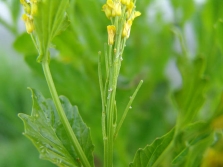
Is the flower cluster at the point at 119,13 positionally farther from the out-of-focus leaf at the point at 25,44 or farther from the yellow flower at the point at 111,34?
the out-of-focus leaf at the point at 25,44

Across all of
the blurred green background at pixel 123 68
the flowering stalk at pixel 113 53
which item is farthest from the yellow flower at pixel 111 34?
the blurred green background at pixel 123 68

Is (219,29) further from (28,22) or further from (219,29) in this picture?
(28,22)

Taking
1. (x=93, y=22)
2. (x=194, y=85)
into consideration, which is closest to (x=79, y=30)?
(x=93, y=22)

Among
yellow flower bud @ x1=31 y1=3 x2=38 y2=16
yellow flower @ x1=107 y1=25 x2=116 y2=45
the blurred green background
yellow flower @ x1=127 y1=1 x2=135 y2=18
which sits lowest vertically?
yellow flower bud @ x1=31 y1=3 x2=38 y2=16

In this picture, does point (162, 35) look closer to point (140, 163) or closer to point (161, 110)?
point (161, 110)

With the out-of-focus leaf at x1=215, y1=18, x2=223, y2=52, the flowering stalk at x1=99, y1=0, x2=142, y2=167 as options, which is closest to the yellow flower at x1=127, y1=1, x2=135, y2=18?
the flowering stalk at x1=99, y1=0, x2=142, y2=167

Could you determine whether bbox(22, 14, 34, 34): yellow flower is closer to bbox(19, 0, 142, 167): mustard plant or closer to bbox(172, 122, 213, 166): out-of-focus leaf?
bbox(19, 0, 142, 167): mustard plant
